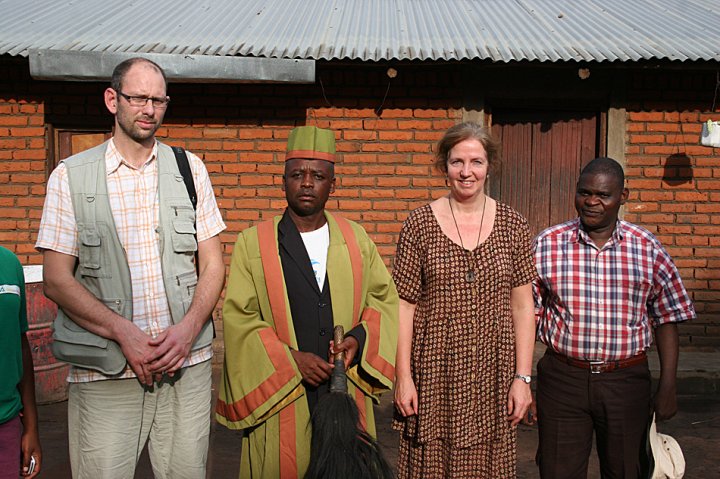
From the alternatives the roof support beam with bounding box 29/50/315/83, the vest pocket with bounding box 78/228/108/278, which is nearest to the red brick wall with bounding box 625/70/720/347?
the roof support beam with bounding box 29/50/315/83

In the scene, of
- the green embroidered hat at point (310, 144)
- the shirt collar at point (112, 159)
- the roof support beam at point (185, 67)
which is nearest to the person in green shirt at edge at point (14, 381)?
the shirt collar at point (112, 159)

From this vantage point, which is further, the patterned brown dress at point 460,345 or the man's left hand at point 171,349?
the patterned brown dress at point 460,345

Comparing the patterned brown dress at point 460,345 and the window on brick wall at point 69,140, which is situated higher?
the window on brick wall at point 69,140

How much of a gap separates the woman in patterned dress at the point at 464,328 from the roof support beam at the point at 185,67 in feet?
10.1

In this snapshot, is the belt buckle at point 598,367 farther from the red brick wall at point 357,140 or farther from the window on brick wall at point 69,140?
the window on brick wall at point 69,140

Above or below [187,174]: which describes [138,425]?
below

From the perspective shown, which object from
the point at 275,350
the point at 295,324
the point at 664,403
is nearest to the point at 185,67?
the point at 295,324

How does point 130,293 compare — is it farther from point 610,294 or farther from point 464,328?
point 610,294

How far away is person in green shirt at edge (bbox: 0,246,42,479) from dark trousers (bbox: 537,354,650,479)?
2.11 meters

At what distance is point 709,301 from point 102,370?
6043 mm

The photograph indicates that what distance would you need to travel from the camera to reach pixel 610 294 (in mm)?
2959

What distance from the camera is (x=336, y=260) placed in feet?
8.67

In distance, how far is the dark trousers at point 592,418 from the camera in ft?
9.64

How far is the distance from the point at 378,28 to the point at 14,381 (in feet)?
16.9
